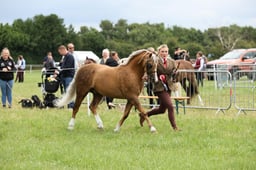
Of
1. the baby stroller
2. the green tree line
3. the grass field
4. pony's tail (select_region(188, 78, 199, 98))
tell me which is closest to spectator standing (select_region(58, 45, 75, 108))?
the baby stroller

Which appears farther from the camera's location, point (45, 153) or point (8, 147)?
point (8, 147)

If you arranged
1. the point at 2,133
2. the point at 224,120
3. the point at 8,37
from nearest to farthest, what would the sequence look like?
the point at 2,133 < the point at 224,120 < the point at 8,37

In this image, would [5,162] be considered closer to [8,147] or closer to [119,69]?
[8,147]

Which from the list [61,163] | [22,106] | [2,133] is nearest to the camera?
[61,163]

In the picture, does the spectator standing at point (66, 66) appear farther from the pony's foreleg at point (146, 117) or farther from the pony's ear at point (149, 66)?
the pony's ear at point (149, 66)

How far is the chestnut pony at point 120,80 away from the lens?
10586mm

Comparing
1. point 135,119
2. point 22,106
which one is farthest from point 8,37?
point 135,119

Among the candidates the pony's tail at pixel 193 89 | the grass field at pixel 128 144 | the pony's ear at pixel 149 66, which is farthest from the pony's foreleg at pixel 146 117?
the pony's tail at pixel 193 89

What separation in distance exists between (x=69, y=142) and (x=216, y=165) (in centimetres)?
329

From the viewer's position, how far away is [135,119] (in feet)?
41.5

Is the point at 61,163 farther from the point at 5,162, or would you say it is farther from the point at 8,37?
the point at 8,37

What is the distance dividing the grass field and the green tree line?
53549 millimetres

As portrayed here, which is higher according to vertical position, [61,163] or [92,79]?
[92,79]

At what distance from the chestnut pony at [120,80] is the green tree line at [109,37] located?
5381 cm
